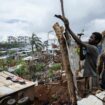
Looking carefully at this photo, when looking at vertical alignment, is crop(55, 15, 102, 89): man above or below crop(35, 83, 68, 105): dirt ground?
above

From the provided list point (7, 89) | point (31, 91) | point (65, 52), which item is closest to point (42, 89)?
point (31, 91)

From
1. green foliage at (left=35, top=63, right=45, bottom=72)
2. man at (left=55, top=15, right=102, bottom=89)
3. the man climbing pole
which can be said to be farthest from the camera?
green foliage at (left=35, top=63, right=45, bottom=72)

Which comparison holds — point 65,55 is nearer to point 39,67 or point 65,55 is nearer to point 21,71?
point 21,71

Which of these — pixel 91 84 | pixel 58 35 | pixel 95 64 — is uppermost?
pixel 58 35

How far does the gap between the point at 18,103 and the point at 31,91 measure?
159cm

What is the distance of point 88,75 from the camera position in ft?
20.1

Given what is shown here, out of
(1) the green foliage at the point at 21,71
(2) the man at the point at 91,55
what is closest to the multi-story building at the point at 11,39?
(1) the green foliage at the point at 21,71

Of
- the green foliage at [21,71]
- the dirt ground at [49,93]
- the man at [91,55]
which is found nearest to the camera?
the man at [91,55]

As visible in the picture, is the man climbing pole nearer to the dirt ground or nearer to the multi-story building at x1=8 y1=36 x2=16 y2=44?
the dirt ground

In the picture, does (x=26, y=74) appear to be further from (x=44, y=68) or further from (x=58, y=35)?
(x=58, y=35)

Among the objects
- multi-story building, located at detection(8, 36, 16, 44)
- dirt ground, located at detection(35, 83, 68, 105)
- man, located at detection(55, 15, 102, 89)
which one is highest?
multi-story building, located at detection(8, 36, 16, 44)

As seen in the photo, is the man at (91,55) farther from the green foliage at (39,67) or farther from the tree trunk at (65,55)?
the green foliage at (39,67)

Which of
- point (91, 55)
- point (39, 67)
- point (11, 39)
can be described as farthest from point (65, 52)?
point (11, 39)

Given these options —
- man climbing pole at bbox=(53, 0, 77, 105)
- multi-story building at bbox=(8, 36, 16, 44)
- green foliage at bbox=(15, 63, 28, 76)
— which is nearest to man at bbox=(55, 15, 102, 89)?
man climbing pole at bbox=(53, 0, 77, 105)
